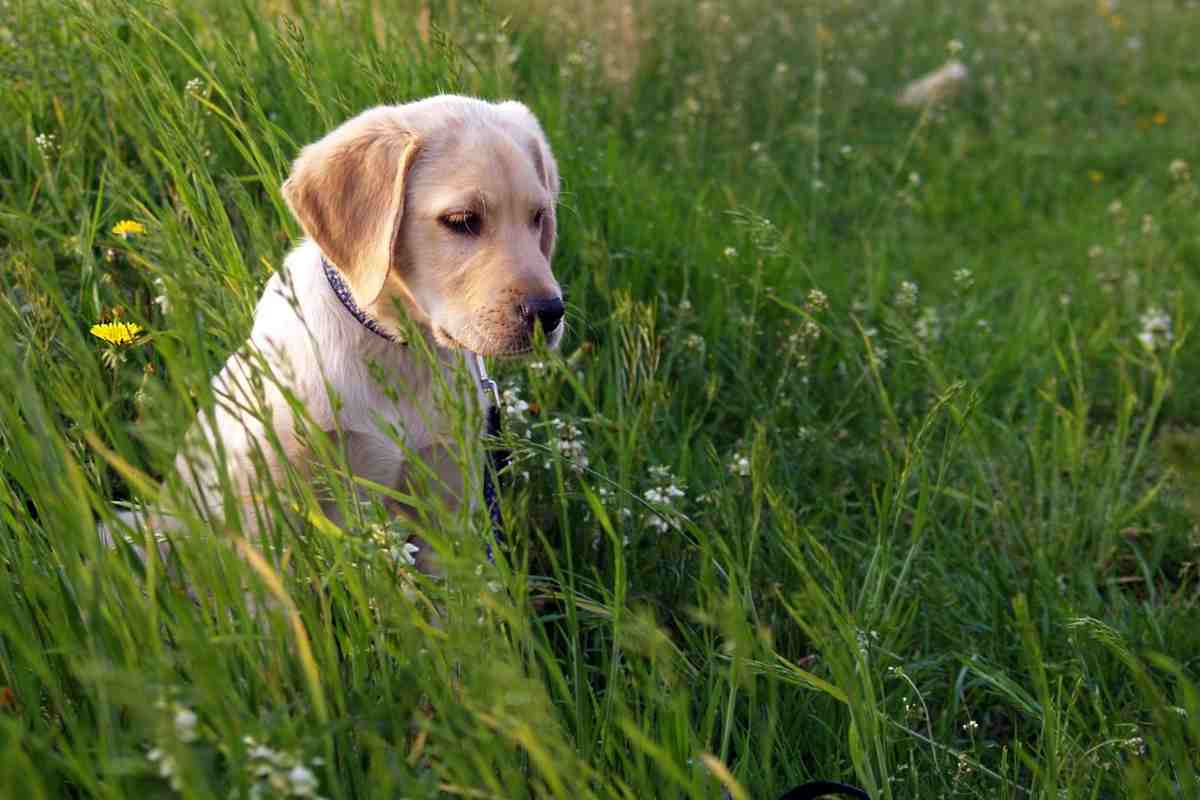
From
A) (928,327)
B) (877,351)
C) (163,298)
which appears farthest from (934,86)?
(163,298)

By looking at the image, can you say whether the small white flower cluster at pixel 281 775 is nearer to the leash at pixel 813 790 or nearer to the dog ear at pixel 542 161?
the leash at pixel 813 790

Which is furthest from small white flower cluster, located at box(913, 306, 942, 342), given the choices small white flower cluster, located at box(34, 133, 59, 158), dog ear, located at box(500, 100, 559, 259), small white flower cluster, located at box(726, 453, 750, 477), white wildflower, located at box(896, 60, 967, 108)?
white wildflower, located at box(896, 60, 967, 108)

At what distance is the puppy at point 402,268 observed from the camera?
2391 millimetres

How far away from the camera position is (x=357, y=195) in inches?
95.9

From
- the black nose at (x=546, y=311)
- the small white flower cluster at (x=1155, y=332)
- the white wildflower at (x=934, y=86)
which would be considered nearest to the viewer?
the black nose at (x=546, y=311)

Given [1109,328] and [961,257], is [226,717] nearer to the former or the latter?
[1109,328]

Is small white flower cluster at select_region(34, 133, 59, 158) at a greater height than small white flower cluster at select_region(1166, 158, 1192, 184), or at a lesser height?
greater

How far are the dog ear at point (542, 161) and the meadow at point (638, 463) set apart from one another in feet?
0.44

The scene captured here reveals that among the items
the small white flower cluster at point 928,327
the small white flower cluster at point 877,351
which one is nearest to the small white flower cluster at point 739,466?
the small white flower cluster at point 877,351

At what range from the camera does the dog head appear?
7.89 ft

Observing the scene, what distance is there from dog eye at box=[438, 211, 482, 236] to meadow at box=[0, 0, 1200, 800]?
35 centimetres

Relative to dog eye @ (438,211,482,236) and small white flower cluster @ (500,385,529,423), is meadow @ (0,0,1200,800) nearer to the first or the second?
small white flower cluster @ (500,385,529,423)

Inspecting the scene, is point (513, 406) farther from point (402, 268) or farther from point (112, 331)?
point (112, 331)

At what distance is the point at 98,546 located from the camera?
141 cm
